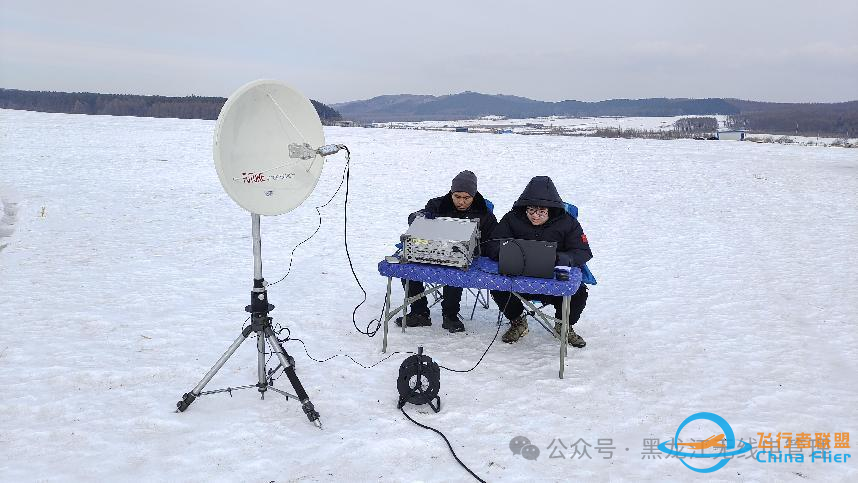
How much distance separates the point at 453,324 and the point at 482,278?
128cm

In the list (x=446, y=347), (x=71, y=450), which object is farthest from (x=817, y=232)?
(x=71, y=450)

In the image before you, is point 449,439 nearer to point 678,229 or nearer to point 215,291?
point 215,291

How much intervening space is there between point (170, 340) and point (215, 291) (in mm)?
1705

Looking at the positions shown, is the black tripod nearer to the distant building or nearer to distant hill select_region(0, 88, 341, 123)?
the distant building

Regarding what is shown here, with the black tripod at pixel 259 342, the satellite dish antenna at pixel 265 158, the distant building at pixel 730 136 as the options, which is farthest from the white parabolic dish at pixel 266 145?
the distant building at pixel 730 136

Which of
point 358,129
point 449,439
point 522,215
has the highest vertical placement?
point 358,129

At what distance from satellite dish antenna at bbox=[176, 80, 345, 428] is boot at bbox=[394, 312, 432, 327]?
2.14 meters

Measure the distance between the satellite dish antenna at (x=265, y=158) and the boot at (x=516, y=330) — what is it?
2456 millimetres

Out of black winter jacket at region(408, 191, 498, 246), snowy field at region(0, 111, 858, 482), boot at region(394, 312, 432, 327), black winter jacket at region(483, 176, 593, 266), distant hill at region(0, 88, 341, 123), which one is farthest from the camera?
distant hill at region(0, 88, 341, 123)

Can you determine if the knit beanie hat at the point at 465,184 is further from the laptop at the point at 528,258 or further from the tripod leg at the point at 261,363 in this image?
the tripod leg at the point at 261,363

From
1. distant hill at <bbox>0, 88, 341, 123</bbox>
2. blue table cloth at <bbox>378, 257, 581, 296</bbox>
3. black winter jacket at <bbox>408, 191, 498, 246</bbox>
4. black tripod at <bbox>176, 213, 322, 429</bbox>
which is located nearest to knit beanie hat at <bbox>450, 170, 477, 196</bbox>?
black winter jacket at <bbox>408, 191, 498, 246</bbox>

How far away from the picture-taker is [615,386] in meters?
4.93

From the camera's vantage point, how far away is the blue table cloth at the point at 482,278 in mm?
4934

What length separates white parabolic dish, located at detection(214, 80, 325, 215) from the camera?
3486 mm
